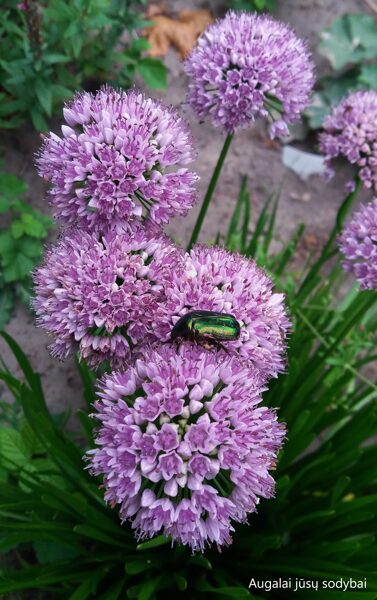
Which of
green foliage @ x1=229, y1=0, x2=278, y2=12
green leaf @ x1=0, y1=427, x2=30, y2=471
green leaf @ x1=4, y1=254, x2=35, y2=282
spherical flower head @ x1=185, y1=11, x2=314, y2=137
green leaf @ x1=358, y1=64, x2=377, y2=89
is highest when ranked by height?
green foliage @ x1=229, y1=0, x2=278, y2=12

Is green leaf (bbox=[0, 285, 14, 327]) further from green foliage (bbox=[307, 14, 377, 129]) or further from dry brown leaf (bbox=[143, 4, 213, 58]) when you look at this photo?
green foliage (bbox=[307, 14, 377, 129])

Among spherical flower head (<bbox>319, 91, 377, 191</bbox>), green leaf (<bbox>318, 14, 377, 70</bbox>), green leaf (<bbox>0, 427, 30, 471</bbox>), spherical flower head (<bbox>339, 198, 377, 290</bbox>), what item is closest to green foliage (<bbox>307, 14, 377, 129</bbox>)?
green leaf (<bbox>318, 14, 377, 70</bbox>)

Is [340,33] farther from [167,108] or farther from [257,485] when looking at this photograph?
[257,485]

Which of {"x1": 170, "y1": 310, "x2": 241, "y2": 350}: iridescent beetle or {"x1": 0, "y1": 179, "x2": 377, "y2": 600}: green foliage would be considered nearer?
{"x1": 170, "y1": 310, "x2": 241, "y2": 350}: iridescent beetle

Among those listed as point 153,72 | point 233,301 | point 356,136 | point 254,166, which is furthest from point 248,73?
point 254,166

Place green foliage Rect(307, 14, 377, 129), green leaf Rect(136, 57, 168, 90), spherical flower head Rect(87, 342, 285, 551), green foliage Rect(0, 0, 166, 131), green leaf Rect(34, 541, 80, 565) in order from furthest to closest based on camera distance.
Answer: green foliage Rect(307, 14, 377, 129) < green leaf Rect(136, 57, 168, 90) < green foliage Rect(0, 0, 166, 131) < green leaf Rect(34, 541, 80, 565) < spherical flower head Rect(87, 342, 285, 551)

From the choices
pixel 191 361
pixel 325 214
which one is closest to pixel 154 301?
pixel 191 361
